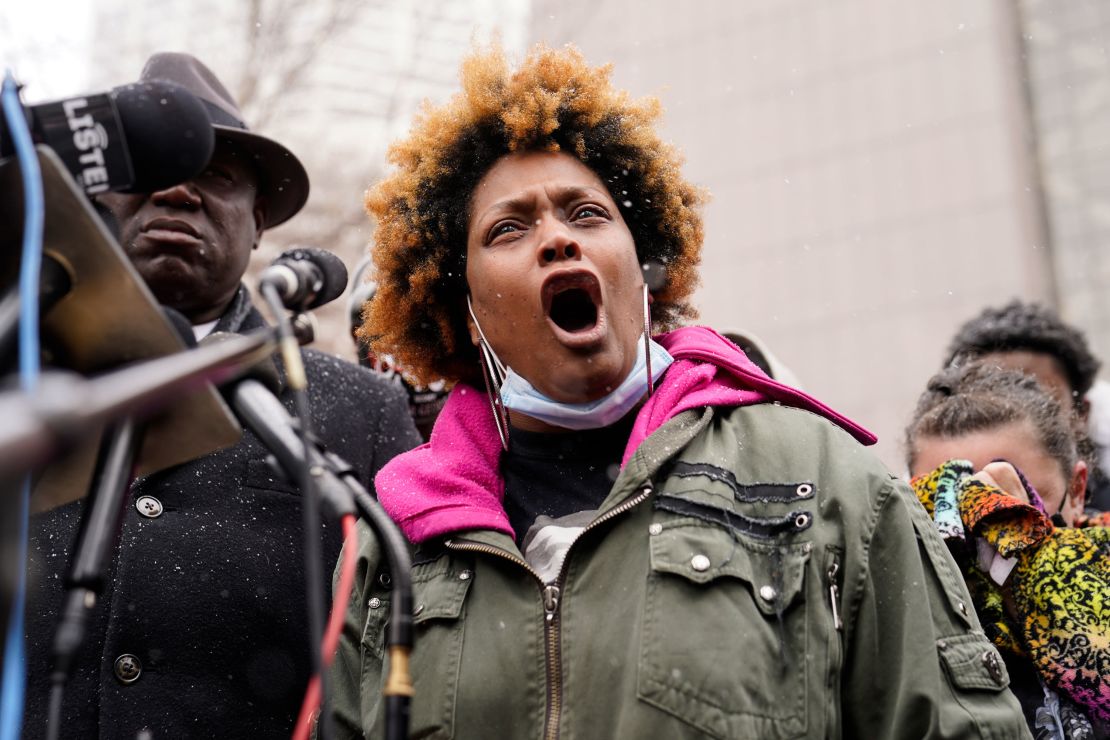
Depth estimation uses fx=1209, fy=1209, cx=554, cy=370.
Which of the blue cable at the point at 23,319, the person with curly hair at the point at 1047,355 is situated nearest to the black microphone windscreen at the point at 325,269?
the blue cable at the point at 23,319

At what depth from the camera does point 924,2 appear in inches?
900

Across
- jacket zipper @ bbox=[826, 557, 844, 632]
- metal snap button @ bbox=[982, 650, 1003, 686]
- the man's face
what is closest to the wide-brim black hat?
the man's face

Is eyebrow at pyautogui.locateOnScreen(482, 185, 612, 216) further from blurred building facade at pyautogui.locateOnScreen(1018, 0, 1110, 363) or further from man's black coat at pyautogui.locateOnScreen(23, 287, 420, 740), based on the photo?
blurred building facade at pyautogui.locateOnScreen(1018, 0, 1110, 363)

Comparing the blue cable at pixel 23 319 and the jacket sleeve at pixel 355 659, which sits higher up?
the blue cable at pixel 23 319

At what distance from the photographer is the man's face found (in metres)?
3.72

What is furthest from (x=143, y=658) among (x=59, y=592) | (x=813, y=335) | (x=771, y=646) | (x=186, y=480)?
(x=813, y=335)

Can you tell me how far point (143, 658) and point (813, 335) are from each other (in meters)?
20.3

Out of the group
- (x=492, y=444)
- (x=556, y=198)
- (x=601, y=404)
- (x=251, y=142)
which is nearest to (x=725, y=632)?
(x=601, y=404)

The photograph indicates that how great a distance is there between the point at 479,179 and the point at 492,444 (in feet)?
2.65

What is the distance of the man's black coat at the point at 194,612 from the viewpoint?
3215mm

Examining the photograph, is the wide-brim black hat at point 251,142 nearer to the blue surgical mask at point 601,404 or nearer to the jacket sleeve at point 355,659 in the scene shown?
the blue surgical mask at point 601,404

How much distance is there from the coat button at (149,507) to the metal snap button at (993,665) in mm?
2233

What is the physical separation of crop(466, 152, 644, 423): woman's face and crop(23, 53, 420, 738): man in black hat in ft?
1.95

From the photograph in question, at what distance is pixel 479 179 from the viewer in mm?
3529
